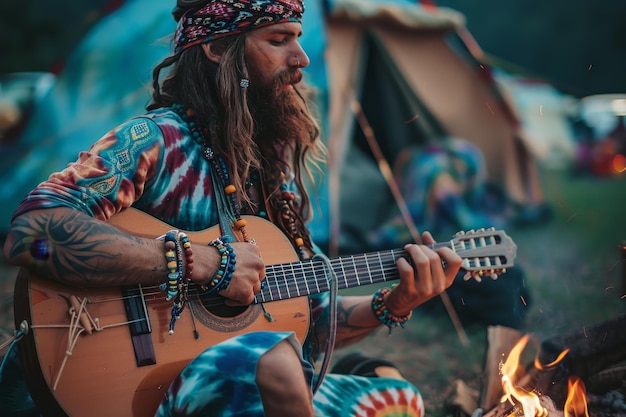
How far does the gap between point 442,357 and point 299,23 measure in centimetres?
165

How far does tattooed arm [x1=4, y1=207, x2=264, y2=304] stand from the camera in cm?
231

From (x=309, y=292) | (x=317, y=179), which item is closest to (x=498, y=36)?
(x=317, y=179)

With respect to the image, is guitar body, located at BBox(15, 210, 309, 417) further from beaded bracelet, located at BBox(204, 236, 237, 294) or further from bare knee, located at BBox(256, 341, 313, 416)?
bare knee, located at BBox(256, 341, 313, 416)

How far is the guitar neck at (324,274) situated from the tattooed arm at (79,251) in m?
0.46

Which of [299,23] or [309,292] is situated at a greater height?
[299,23]

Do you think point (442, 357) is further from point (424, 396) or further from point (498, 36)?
point (498, 36)

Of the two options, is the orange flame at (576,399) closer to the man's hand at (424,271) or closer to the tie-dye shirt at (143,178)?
the man's hand at (424,271)

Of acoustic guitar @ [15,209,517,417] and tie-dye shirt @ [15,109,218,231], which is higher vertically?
tie-dye shirt @ [15,109,218,231]

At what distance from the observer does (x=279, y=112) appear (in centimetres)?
298

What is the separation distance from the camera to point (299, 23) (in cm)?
294

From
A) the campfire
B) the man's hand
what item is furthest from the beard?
the campfire

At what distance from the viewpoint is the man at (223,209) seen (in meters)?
2.38

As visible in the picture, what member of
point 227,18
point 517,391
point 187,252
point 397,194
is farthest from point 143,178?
point 517,391

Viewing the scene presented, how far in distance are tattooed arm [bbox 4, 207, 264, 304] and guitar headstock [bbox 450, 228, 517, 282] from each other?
1.17m
